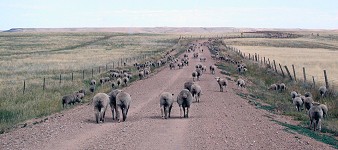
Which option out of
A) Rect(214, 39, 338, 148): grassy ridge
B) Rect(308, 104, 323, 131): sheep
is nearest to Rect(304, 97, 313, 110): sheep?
Rect(214, 39, 338, 148): grassy ridge

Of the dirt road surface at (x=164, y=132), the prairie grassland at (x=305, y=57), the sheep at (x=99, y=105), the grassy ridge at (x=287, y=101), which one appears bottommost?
the prairie grassland at (x=305, y=57)

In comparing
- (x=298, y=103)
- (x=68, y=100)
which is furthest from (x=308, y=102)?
(x=68, y=100)

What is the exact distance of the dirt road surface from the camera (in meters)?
14.2

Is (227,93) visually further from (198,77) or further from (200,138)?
(200,138)

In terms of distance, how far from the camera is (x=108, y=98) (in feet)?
62.0

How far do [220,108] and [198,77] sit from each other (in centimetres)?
1482

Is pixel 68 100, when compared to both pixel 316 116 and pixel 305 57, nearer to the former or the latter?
pixel 316 116

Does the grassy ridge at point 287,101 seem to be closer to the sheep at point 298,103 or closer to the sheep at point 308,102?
the sheep at point 298,103

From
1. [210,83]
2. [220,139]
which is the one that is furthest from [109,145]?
[210,83]

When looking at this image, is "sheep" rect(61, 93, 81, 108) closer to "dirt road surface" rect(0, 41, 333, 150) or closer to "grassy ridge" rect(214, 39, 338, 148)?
"dirt road surface" rect(0, 41, 333, 150)

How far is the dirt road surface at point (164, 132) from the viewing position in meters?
14.2

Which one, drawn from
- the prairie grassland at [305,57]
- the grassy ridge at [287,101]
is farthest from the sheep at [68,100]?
the prairie grassland at [305,57]

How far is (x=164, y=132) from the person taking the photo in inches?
636

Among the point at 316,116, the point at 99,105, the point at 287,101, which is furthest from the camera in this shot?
the point at 287,101
